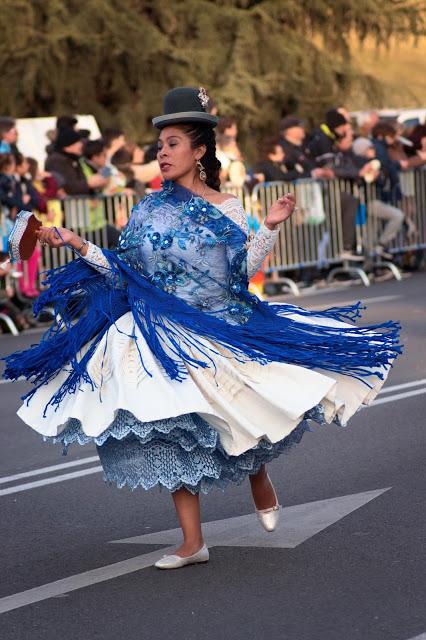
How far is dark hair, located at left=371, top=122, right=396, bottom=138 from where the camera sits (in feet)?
68.0

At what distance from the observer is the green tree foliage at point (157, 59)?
27312 millimetres

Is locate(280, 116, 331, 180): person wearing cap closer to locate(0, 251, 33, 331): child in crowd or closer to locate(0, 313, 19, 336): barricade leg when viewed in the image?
locate(0, 251, 33, 331): child in crowd

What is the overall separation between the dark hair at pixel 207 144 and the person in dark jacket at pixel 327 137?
1268 cm

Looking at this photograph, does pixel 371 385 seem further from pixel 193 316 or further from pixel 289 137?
pixel 289 137

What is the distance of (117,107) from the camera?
94.7 feet

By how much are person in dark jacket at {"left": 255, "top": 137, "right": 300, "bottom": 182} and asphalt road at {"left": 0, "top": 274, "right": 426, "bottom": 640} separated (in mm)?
8943

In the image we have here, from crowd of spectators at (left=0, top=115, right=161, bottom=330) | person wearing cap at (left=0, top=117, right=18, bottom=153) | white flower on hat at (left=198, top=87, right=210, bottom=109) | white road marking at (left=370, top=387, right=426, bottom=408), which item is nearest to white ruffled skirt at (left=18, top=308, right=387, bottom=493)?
white flower on hat at (left=198, top=87, right=210, bottom=109)

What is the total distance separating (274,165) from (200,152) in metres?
12.0

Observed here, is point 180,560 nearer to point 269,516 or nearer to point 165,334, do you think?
point 269,516

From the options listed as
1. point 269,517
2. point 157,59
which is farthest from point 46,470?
point 157,59

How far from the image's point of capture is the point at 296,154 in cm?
1869

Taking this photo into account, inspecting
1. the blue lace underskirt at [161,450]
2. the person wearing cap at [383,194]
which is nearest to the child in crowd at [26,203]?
the person wearing cap at [383,194]

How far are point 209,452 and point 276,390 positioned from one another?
0.36 meters

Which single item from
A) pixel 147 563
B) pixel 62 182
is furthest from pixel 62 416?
pixel 62 182
